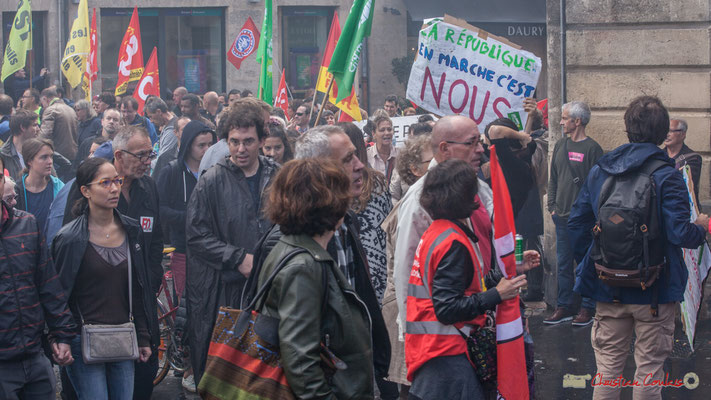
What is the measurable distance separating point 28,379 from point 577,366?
4130mm

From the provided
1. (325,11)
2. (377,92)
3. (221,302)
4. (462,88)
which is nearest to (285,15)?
(325,11)

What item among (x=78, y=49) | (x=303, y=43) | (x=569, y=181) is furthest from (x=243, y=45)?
(x=569, y=181)

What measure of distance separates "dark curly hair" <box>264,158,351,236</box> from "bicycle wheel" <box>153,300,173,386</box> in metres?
3.83

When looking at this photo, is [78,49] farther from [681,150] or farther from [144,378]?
[144,378]

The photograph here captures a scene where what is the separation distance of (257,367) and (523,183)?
5.01m

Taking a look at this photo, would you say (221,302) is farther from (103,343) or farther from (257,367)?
(257,367)

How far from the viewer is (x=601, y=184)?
16.9 ft

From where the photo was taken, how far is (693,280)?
5676 mm

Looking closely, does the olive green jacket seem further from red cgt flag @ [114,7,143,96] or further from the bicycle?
red cgt flag @ [114,7,143,96]

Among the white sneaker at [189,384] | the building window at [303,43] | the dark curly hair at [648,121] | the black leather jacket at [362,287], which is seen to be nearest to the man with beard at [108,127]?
the white sneaker at [189,384]

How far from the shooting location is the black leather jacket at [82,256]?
4.58 metres

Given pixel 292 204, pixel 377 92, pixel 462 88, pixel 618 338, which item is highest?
pixel 377 92

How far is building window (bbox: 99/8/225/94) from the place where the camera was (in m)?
23.2

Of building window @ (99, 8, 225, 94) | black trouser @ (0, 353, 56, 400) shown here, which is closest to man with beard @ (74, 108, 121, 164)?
black trouser @ (0, 353, 56, 400)
